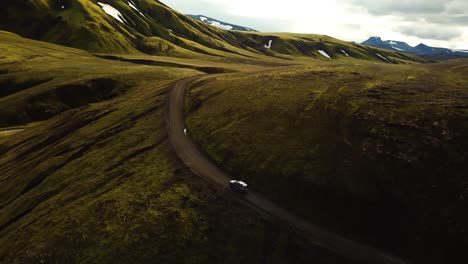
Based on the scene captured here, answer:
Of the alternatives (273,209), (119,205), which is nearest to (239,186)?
(273,209)

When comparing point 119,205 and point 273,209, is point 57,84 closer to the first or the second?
point 119,205

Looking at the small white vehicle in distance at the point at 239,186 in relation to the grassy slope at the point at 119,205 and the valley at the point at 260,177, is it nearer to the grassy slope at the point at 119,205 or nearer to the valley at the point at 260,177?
the valley at the point at 260,177

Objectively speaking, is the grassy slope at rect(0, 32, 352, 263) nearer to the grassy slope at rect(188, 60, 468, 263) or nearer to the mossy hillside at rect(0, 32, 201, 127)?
the grassy slope at rect(188, 60, 468, 263)

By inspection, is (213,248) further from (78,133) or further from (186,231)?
(78,133)

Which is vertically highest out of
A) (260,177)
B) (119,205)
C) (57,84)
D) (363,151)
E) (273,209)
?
(363,151)

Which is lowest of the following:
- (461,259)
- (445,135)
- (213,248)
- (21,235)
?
(21,235)

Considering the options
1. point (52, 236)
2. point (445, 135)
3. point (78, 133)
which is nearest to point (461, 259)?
point (445, 135)

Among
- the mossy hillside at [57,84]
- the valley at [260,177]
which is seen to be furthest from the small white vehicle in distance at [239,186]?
the mossy hillside at [57,84]
